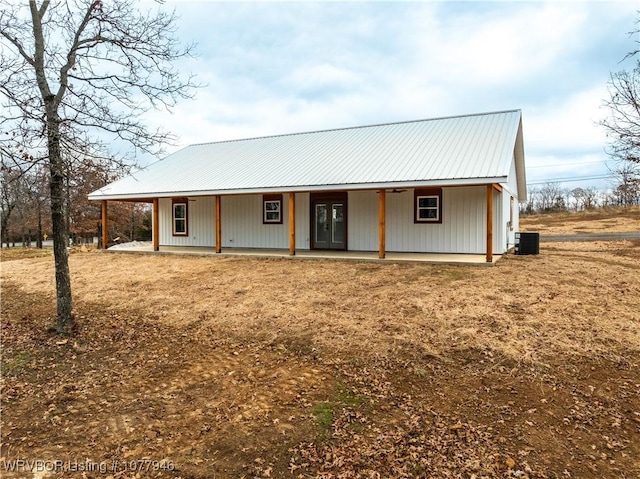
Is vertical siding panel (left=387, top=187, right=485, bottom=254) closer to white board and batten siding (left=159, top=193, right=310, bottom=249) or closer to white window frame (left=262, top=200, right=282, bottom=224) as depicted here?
white board and batten siding (left=159, top=193, right=310, bottom=249)

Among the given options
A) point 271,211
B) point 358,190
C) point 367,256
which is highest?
point 358,190

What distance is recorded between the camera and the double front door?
45.1 ft

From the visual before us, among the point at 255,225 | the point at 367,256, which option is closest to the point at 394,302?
the point at 367,256

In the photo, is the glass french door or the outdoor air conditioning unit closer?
the outdoor air conditioning unit

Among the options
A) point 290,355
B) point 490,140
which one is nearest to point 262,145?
point 490,140

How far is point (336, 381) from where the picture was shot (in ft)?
15.7

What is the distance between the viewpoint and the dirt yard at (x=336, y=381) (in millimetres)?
3375

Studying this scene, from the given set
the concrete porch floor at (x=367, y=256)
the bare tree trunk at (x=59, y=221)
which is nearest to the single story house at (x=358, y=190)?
the concrete porch floor at (x=367, y=256)

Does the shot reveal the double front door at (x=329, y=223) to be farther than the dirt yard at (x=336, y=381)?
Yes

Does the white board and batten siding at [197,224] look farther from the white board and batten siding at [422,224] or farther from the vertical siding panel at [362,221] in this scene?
the white board and batten siding at [422,224]

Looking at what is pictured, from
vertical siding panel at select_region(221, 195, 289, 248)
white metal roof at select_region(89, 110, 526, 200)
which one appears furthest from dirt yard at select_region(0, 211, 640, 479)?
vertical siding panel at select_region(221, 195, 289, 248)

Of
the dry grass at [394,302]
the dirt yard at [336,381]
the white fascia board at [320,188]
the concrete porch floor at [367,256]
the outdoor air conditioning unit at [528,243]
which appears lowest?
the dirt yard at [336,381]

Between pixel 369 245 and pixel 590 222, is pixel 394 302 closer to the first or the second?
pixel 369 245

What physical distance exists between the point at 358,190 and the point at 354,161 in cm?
176
